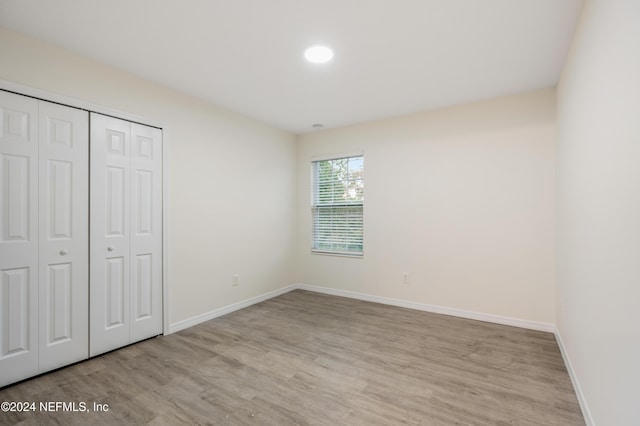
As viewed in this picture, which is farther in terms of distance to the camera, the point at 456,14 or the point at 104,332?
the point at 104,332

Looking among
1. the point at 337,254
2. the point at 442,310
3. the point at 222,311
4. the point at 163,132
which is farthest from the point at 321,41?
the point at 442,310

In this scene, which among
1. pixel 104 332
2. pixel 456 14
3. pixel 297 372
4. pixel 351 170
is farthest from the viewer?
pixel 351 170

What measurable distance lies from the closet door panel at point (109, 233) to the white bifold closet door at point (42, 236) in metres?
0.07

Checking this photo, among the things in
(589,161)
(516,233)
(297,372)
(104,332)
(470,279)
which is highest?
(589,161)

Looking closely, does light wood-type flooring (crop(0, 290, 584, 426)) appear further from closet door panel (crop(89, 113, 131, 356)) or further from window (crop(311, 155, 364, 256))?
window (crop(311, 155, 364, 256))

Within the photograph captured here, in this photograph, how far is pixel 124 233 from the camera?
2.82m

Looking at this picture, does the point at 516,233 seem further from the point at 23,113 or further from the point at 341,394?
the point at 23,113

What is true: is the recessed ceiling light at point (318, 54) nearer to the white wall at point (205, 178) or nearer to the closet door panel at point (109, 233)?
the white wall at point (205, 178)

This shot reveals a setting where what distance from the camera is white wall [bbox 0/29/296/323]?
8.03 feet

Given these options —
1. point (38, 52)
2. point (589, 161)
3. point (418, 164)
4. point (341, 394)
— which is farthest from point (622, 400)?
point (38, 52)

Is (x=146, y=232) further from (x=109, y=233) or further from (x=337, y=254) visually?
(x=337, y=254)

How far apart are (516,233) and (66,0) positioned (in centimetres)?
439

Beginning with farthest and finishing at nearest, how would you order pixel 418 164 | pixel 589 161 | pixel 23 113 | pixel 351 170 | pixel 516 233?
1. pixel 351 170
2. pixel 418 164
3. pixel 516 233
4. pixel 23 113
5. pixel 589 161

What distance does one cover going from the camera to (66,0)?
1.87 meters
